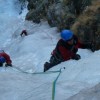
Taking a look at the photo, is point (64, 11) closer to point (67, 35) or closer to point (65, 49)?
point (65, 49)

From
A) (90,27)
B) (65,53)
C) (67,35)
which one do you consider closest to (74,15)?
(90,27)

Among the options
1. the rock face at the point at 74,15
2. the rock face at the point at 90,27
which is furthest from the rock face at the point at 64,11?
the rock face at the point at 90,27

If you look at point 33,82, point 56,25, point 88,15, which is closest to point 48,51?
point 88,15

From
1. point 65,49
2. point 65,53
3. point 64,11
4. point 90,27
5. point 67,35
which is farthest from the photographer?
point 64,11

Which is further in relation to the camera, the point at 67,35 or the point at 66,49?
the point at 66,49

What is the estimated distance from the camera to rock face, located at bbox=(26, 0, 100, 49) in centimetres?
1282

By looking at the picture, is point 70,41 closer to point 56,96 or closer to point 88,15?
point 56,96

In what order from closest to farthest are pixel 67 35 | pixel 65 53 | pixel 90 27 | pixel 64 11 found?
pixel 67 35
pixel 65 53
pixel 90 27
pixel 64 11

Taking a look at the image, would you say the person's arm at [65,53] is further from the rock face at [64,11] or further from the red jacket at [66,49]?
the rock face at [64,11]

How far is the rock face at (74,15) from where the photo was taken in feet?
42.1

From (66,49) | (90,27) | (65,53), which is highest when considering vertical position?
(66,49)

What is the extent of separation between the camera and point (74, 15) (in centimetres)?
1641

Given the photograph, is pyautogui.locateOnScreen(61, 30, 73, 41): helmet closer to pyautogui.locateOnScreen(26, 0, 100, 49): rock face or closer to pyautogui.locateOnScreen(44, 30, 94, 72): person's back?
pyautogui.locateOnScreen(44, 30, 94, 72): person's back

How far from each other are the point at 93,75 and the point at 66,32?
109 inches
